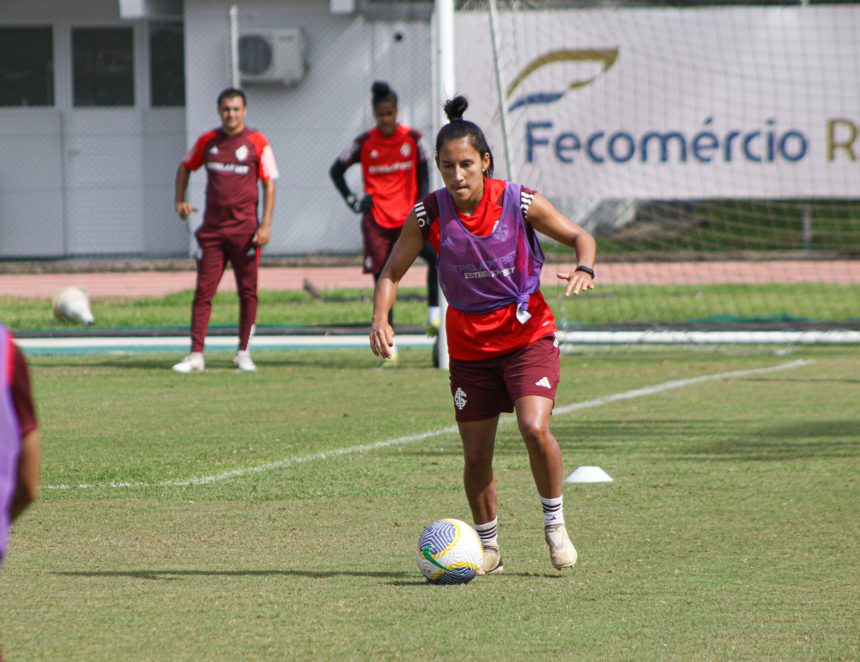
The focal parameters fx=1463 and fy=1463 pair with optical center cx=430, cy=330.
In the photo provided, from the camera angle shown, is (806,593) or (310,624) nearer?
(310,624)

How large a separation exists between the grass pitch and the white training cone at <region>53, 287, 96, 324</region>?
5.95 m

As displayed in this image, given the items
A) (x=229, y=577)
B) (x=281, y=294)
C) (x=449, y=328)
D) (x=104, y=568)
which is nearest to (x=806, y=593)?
(x=449, y=328)

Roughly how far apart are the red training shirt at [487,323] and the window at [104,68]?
23.1 metres

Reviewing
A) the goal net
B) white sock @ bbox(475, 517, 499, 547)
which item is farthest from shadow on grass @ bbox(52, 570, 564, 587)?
the goal net

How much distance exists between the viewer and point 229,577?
5.25 m

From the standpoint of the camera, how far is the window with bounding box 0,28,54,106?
2780 cm

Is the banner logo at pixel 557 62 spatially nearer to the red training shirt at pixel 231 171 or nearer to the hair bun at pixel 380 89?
the hair bun at pixel 380 89

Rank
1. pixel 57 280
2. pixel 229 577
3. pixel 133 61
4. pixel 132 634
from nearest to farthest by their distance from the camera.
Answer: pixel 132 634, pixel 229 577, pixel 57 280, pixel 133 61

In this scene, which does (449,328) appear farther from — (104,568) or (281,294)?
(281,294)

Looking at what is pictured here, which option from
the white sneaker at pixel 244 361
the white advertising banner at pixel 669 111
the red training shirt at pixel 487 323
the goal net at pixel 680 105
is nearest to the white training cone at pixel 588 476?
the red training shirt at pixel 487 323

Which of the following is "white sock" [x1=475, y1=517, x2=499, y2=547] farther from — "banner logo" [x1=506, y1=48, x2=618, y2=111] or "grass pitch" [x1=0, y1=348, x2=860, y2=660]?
"banner logo" [x1=506, y1=48, x2=618, y2=111]

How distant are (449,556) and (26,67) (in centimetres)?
2477

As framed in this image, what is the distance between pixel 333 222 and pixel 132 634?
21.5 metres

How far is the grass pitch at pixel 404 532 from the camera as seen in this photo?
443cm
